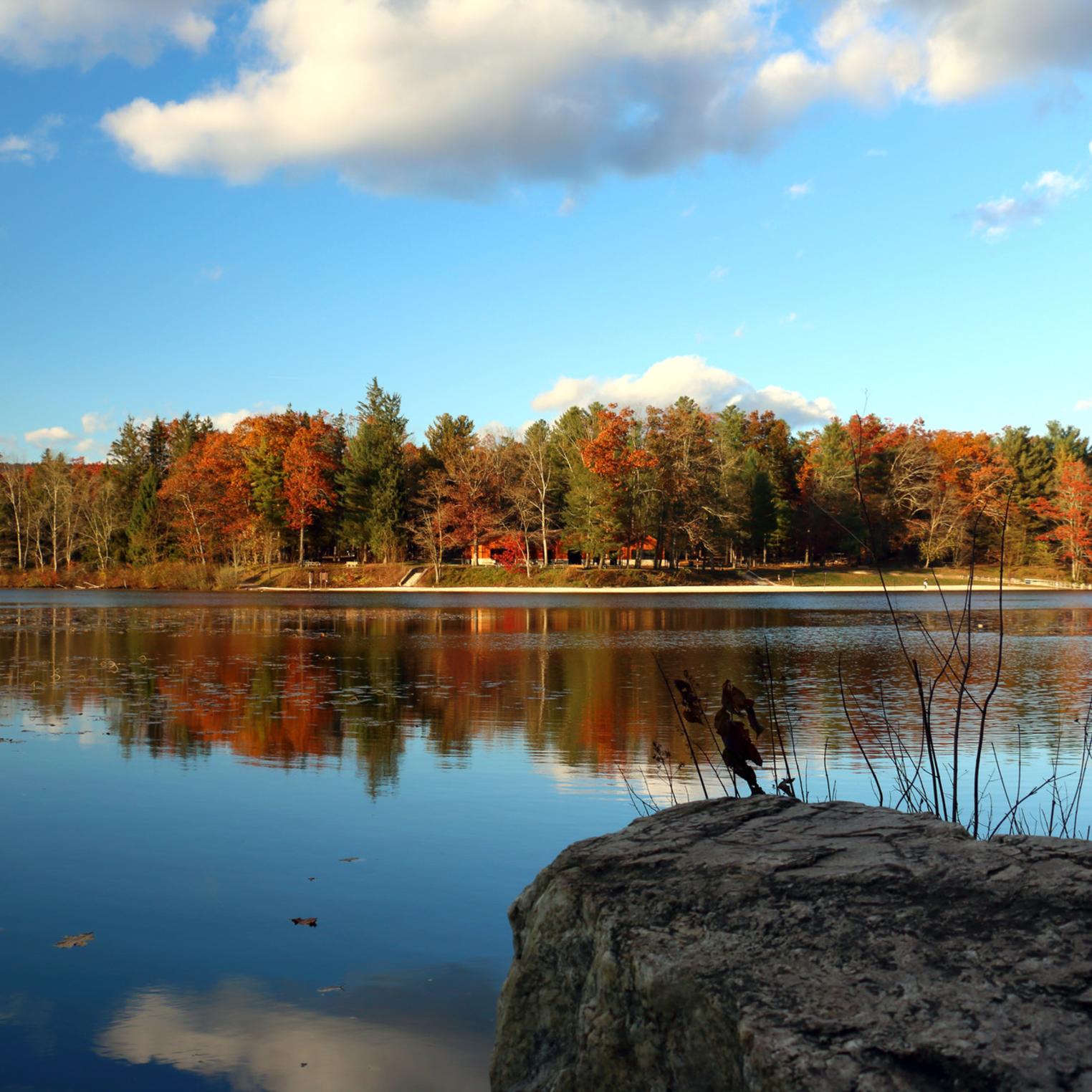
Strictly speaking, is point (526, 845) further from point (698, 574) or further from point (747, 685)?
point (698, 574)

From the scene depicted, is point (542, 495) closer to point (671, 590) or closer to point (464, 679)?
point (671, 590)

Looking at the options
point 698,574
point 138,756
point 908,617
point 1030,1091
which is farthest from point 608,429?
point 1030,1091

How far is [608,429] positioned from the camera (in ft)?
217

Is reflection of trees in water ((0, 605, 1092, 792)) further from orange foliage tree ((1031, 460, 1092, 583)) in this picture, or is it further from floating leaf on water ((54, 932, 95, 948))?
orange foliage tree ((1031, 460, 1092, 583))

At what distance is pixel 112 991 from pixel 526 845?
3.25 meters

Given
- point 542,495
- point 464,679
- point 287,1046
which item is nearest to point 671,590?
point 542,495

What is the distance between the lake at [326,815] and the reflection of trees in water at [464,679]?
0.39 feet

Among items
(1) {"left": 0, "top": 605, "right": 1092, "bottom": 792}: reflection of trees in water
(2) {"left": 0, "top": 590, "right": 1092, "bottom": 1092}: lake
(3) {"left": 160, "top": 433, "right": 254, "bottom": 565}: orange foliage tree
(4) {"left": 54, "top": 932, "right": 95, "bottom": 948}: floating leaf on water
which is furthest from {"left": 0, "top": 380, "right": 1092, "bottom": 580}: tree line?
(4) {"left": 54, "top": 932, "right": 95, "bottom": 948}: floating leaf on water

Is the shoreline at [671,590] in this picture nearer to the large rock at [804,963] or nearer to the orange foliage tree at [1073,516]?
the orange foliage tree at [1073,516]

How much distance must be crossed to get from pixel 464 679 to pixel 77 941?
534 inches

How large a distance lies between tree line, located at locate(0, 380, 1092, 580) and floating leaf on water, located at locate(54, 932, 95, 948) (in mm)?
60866

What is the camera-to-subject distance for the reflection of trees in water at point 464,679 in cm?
1262

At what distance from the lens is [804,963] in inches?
109

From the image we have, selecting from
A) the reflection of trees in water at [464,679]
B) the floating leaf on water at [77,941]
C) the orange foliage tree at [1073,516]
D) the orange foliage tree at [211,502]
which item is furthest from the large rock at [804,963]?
the orange foliage tree at [1073,516]
